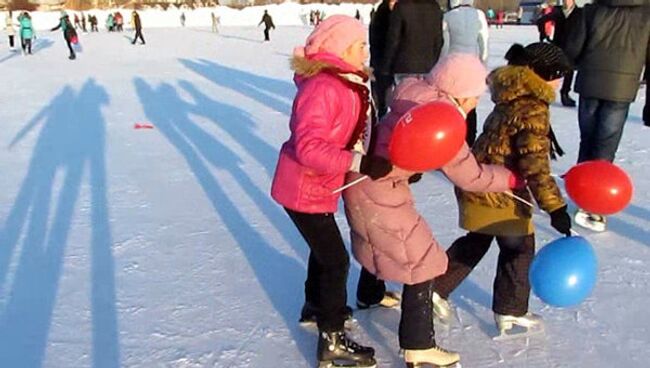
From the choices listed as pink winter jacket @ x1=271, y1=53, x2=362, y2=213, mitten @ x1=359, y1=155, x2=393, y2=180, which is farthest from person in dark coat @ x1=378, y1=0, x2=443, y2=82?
mitten @ x1=359, y1=155, x2=393, y2=180

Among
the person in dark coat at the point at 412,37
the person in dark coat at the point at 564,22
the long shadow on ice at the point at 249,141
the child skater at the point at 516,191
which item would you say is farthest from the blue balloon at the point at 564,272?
the person in dark coat at the point at 564,22

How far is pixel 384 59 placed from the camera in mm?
5480

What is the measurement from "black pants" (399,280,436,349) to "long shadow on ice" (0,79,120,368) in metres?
1.15

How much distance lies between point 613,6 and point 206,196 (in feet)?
9.85

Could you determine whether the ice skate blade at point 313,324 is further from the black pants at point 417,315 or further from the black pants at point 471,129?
the black pants at point 471,129

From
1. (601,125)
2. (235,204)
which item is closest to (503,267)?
(601,125)

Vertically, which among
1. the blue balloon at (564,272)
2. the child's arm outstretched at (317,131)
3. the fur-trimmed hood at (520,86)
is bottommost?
the blue balloon at (564,272)

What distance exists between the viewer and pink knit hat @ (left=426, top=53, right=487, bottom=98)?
7.55ft

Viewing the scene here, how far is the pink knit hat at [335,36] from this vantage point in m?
2.29

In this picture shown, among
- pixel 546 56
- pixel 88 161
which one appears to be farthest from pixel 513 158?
pixel 88 161

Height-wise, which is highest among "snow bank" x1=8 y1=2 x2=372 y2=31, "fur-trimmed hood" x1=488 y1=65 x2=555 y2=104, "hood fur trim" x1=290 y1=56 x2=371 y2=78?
"hood fur trim" x1=290 y1=56 x2=371 y2=78

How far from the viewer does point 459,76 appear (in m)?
2.30

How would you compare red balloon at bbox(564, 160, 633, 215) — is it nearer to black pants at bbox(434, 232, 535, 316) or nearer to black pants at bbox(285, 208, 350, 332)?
black pants at bbox(434, 232, 535, 316)

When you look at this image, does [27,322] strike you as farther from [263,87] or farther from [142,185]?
[263,87]
